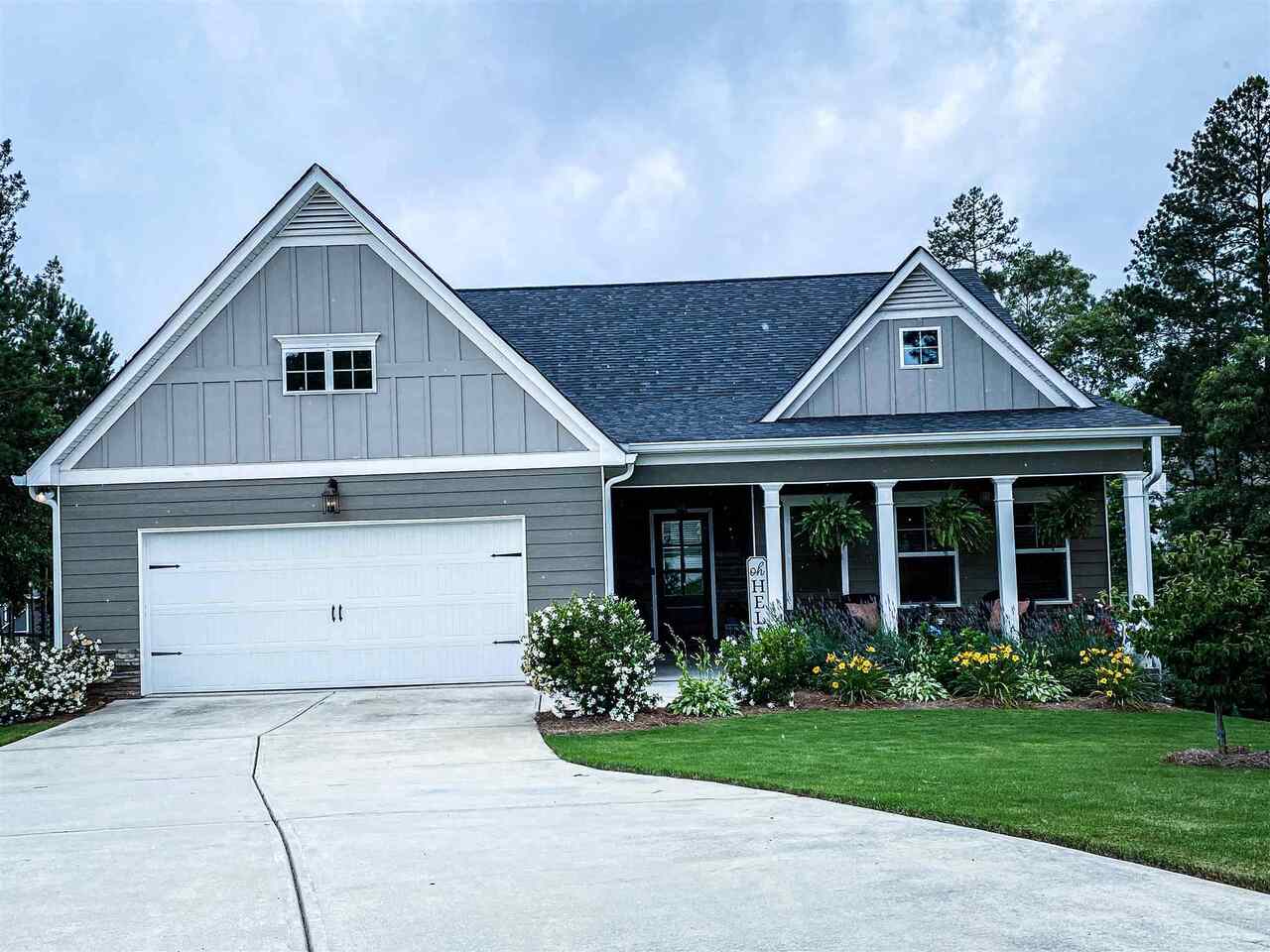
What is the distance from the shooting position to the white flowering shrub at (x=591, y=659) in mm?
10742

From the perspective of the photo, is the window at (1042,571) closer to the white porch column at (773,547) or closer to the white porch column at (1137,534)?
the white porch column at (1137,534)

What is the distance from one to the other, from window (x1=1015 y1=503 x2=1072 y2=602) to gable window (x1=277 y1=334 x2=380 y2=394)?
9.02 m

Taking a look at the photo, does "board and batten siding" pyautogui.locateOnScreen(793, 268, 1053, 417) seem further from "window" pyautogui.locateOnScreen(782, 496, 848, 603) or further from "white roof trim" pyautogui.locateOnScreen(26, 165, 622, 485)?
"white roof trim" pyautogui.locateOnScreen(26, 165, 622, 485)

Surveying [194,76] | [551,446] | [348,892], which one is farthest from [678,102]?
[348,892]

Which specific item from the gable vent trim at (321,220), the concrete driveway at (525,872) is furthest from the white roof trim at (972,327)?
the concrete driveway at (525,872)

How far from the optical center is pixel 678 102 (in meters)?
24.8

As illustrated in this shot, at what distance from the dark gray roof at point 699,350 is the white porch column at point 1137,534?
2.59 ft

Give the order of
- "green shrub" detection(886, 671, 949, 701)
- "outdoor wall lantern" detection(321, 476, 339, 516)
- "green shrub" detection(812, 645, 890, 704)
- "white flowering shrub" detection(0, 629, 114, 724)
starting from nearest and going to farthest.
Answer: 1. "green shrub" detection(812, 645, 890, 704)
2. "green shrub" detection(886, 671, 949, 701)
3. "white flowering shrub" detection(0, 629, 114, 724)
4. "outdoor wall lantern" detection(321, 476, 339, 516)

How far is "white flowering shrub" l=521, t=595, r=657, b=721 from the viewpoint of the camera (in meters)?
10.7

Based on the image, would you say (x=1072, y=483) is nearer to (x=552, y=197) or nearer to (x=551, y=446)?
(x=551, y=446)

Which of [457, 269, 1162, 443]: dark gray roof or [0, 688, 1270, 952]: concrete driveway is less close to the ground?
[457, 269, 1162, 443]: dark gray roof

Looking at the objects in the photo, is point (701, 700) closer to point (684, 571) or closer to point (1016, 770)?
point (1016, 770)

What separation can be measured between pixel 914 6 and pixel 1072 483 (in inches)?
322

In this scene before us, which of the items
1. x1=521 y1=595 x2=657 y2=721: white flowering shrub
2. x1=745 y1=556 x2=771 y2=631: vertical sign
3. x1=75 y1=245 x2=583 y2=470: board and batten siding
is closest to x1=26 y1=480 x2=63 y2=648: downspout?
x1=75 y1=245 x2=583 y2=470: board and batten siding
